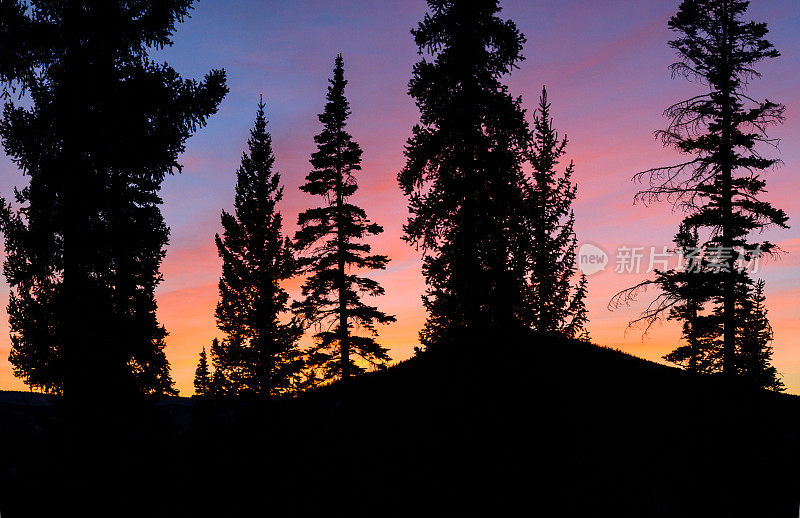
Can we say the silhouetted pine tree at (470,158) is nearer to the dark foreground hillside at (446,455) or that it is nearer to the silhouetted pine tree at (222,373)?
the dark foreground hillside at (446,455)

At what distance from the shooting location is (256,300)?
96.1ft

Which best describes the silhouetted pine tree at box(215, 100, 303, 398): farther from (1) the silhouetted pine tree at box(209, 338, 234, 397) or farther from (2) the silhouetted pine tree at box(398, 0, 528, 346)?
(2) the silhouetted pine tree at box(398, 0, 528, 346)

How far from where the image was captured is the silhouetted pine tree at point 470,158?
1933 centimetres

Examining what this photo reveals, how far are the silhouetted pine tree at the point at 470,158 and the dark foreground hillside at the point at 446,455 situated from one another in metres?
7.77

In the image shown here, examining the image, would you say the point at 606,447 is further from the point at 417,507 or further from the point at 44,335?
the point at 44,335

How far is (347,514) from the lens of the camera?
733 cm

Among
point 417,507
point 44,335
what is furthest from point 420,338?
point 417,507

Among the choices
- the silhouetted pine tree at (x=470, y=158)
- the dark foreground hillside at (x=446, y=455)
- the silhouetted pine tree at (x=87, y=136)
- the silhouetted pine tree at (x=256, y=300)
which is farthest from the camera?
the silhouetted pine tree at (x=256, y=300)

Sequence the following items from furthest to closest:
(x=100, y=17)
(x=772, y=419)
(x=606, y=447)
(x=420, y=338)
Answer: (x=420, y=338)
(x=100, y=17)
(x=772, y=419)
(x=606, y=447)

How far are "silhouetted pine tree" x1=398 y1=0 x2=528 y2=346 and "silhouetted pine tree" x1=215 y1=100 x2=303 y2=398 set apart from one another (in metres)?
11.2

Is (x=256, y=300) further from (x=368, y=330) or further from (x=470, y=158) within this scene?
(x=470, y=158)

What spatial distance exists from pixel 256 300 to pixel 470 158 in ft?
50.5

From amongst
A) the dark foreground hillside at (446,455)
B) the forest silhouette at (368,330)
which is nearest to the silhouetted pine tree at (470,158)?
the forest silhouette at (368,330)

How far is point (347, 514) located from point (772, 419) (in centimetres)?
937
